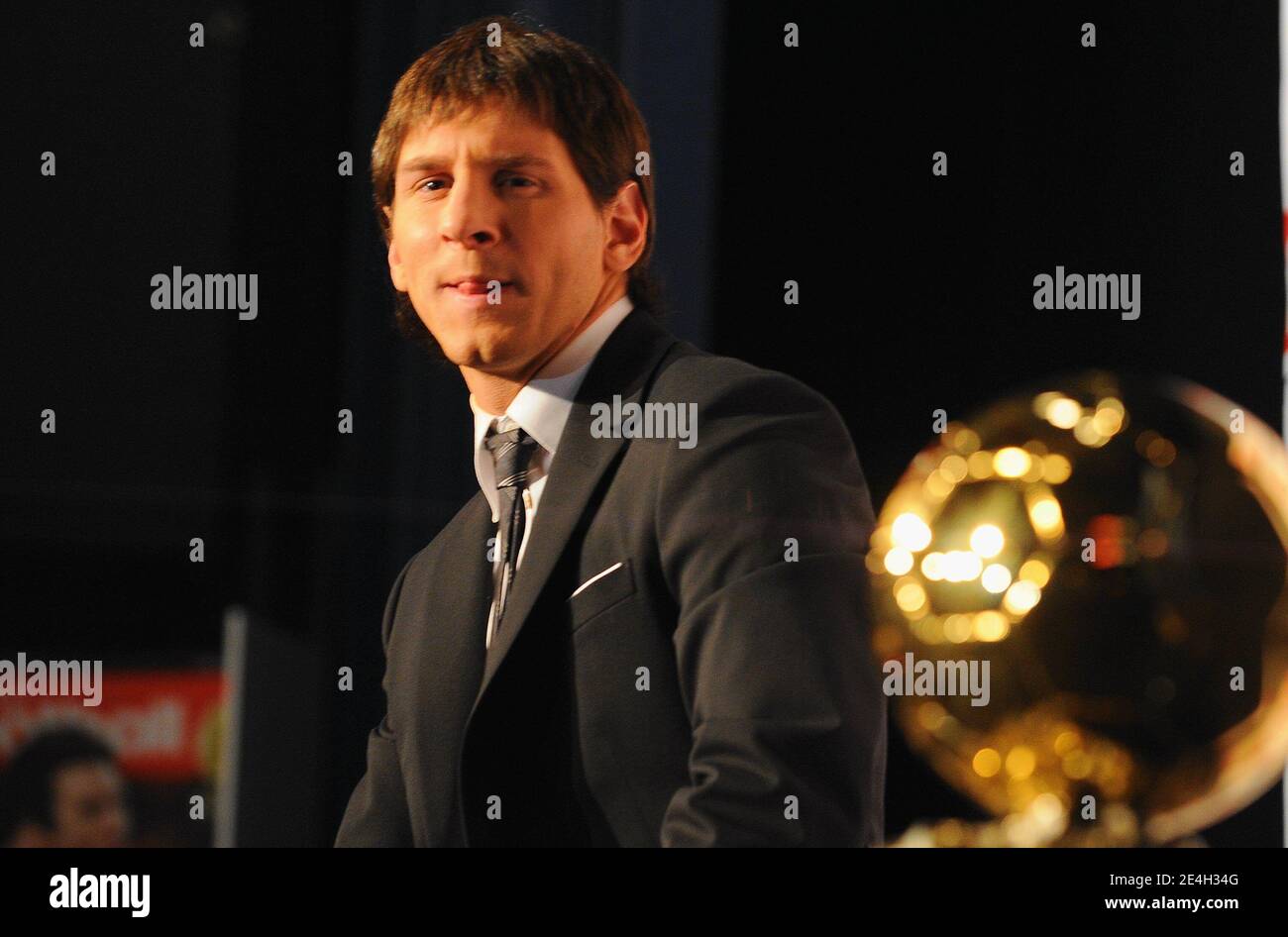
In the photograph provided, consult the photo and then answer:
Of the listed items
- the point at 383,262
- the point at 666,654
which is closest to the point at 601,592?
the point at 666,654

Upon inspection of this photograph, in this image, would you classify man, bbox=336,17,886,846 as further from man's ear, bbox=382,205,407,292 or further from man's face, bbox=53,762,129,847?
man's face, bbox=53,762,129,847

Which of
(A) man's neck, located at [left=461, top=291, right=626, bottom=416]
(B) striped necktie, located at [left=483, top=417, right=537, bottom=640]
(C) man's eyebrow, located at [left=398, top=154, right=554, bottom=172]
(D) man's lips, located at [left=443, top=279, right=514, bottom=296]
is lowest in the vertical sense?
(B) striped necktie, located at [left=483, top=417, right=537, bottom=640]

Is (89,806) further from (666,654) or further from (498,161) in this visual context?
(498,161)

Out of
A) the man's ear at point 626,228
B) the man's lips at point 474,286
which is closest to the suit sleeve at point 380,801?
the man's lips at point 474,286

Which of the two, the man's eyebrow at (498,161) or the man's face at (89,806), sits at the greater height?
the man's eyebrow at (498,161)

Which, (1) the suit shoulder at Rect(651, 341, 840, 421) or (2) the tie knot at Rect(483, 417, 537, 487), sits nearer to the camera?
(1) the suit shoulder at Rect(651, 341, 840, 421)

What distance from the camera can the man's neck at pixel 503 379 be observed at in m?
2.65

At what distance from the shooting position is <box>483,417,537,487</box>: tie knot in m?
2.63

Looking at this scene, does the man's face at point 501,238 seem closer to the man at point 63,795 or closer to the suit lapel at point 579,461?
the suit lapel at point 579,461

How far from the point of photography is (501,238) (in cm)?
261

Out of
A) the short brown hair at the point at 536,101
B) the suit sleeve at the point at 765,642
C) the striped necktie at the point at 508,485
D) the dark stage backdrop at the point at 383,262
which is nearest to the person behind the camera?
the suit sleeve at the point at 765,642

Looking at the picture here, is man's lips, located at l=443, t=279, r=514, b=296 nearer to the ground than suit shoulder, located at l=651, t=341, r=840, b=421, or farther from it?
farther from it

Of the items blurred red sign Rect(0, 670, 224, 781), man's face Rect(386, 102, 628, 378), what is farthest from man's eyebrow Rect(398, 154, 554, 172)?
blurred red sign Rect(0, 670, 224, 781)

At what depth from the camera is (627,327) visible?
104 inches
